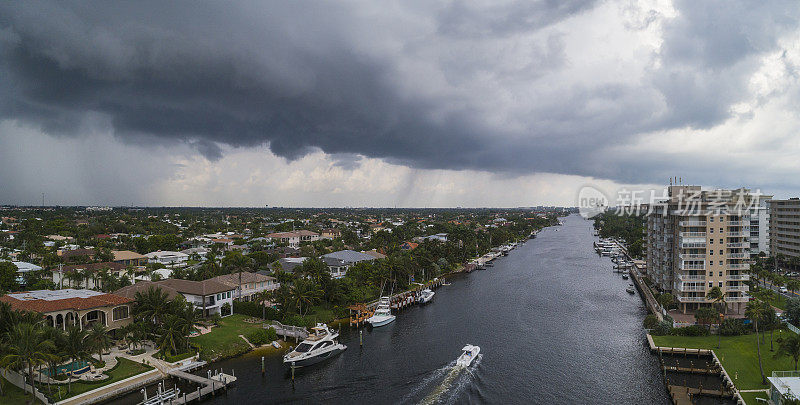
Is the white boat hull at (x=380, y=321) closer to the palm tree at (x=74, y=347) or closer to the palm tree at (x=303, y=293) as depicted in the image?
the palm tree at (x=303, y=293)

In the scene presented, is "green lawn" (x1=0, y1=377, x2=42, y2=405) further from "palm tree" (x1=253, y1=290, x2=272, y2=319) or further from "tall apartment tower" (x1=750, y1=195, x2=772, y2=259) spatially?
"tall apartment tower" (x1=750, y1=195, x2=772, y2=259)

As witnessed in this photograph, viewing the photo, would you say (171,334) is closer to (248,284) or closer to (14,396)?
(14,396)

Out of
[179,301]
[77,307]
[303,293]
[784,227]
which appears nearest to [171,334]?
[179,301]

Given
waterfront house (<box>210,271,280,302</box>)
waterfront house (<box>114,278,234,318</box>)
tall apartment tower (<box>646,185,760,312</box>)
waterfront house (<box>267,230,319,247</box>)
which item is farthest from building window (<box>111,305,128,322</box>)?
waterfront house (<box>267,230,319,247</box>)

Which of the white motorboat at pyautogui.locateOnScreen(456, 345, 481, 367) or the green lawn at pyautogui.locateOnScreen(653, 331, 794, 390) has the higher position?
the green lawn at pyautogui.locateOnScreen(653, 331, 794, 390)

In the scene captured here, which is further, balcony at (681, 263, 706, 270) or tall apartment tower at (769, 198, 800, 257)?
tall apartment tower at (769, 198, 800, 257)

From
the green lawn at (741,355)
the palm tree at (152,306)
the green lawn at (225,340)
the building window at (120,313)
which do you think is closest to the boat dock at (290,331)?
the green lawn at (225,340)
